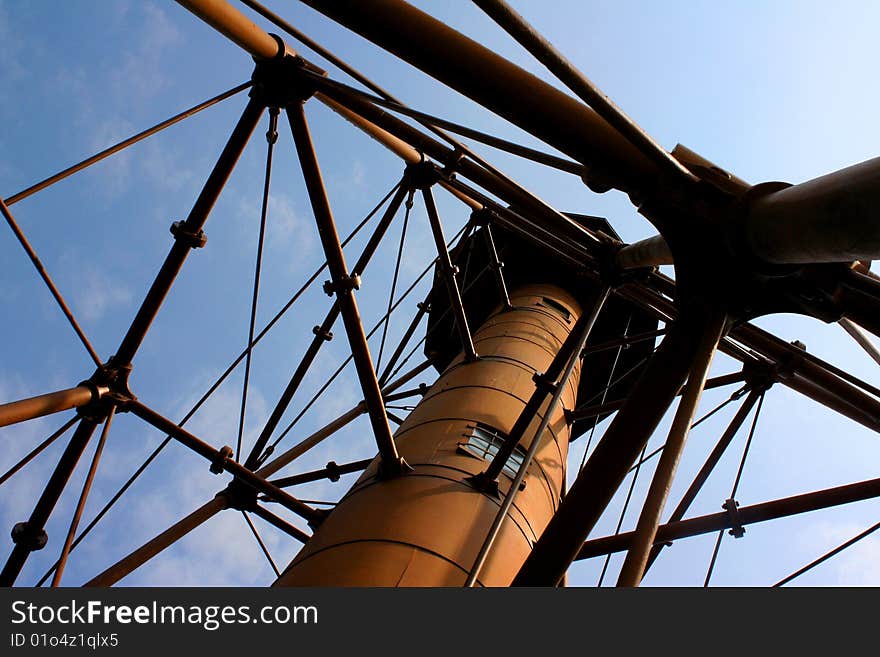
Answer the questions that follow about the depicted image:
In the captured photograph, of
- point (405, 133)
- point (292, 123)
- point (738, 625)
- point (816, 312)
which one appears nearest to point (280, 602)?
point (738, 625)

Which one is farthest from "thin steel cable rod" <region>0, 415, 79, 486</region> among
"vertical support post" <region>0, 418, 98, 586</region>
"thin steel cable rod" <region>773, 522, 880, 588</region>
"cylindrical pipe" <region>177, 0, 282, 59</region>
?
"thin steel cable rod" <region>773, 522, 880, 588</region>

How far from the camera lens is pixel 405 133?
22.2 ft

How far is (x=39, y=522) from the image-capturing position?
652 centimetres

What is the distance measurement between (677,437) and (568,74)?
224 centimetres

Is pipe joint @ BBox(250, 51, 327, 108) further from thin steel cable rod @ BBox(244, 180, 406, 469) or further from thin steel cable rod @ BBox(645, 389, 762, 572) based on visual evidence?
thin steel cable rod @ BBox(645, 389, 762, 572)

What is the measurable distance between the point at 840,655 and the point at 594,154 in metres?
2.66

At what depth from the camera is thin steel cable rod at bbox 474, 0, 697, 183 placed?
334cm

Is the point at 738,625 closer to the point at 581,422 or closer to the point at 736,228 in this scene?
the point at 736,228

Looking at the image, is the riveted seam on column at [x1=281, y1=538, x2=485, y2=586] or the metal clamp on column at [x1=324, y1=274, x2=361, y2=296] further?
the metal clamp on column at [x1=324, y1=274, x2=361, y2=296]

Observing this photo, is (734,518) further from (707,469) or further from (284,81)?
(284,81)

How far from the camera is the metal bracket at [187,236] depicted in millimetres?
6488

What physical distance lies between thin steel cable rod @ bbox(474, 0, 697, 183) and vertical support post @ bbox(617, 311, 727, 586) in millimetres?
1100

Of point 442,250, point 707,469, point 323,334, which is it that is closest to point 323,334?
Answer: point 323,334

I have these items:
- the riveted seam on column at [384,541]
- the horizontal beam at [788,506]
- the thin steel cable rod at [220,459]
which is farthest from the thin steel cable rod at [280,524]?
the horizontal beam at [788,506]
